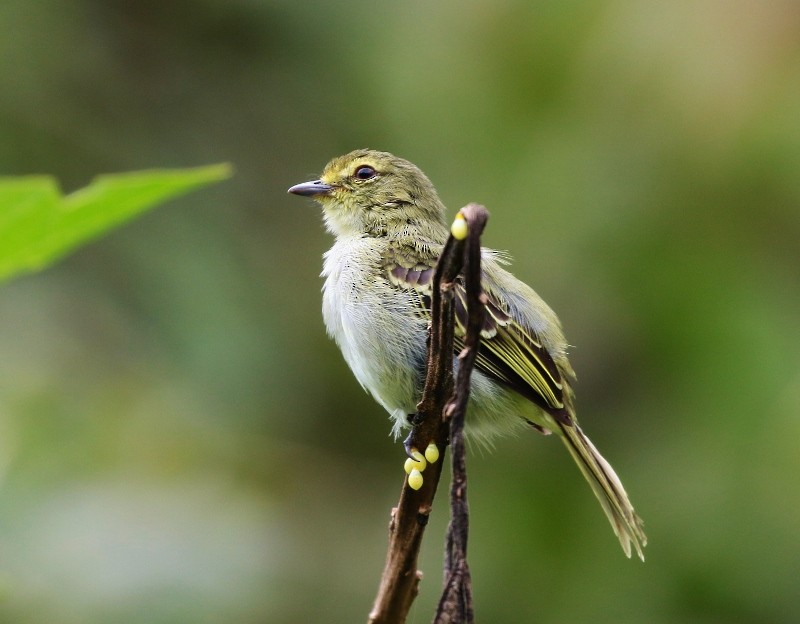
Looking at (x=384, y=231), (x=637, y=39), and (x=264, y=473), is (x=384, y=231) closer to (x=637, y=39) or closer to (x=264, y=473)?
(x=264, y=473)

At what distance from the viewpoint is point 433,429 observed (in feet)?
7.04

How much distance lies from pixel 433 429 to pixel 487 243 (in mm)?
4251

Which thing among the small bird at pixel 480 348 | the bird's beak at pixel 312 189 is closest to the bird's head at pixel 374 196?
the bird's beak at pixel 312 189

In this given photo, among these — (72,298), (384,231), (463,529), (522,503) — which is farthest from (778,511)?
(463,529)

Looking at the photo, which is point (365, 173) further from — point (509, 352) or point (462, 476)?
point (462, 476)

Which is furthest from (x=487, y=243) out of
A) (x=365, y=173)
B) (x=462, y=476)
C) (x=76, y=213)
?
(x=76, y=213)

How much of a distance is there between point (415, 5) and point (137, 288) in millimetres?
2427

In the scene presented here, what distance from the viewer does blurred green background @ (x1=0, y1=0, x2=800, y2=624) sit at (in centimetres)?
550

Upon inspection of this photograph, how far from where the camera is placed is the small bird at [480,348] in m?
3.66

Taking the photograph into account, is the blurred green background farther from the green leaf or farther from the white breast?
the green leaf

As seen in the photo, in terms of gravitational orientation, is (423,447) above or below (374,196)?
below

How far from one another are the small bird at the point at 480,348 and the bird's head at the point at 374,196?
191mm

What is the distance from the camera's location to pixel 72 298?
607 centimetres

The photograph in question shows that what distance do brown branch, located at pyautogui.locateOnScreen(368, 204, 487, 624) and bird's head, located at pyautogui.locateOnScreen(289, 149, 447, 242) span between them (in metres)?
2.36
